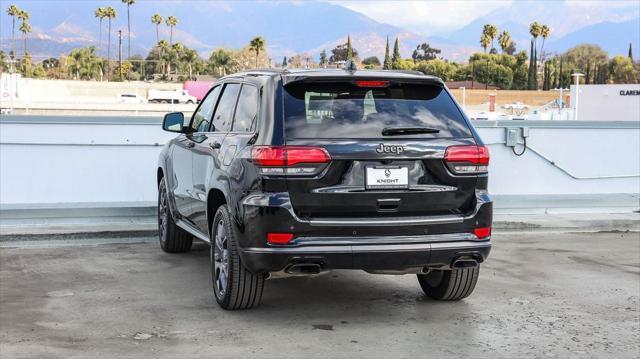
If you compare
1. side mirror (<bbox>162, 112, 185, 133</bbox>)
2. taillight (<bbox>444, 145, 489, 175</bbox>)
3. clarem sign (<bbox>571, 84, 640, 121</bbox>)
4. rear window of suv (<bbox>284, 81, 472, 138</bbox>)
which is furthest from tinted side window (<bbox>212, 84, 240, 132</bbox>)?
clarem sign (<bbox>571, 84, 640, 121</bbox>)

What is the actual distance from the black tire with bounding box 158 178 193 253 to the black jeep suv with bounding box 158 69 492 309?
262 centimetres

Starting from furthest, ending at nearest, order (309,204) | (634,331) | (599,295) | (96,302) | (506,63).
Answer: (506,63), (599,295), (96,302), (634,331), (309,204)

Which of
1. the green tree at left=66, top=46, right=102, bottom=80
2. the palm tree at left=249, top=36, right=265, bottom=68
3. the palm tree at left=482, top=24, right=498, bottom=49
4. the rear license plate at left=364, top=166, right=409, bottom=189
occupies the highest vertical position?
the palm tree at left=482, top=24, right=498, bottom=49

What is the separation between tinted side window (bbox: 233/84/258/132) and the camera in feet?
20.8

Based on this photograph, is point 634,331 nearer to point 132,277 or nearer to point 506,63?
point 132,277

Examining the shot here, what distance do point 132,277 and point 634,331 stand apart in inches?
172

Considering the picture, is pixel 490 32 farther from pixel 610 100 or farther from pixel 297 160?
pixel 297 160

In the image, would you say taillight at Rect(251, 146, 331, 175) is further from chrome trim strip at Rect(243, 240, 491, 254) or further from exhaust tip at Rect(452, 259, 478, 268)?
exhaust tip at Rect(452, 259, 478, 268)

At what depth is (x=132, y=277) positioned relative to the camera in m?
7.95

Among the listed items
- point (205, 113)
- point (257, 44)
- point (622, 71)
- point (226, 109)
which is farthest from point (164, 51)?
point (226, 109)

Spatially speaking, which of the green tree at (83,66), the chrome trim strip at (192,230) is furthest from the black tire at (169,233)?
the green tree at (83,66)

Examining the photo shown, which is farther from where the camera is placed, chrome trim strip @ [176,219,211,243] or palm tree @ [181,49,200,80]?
palm tree @ [181,49,200,80]

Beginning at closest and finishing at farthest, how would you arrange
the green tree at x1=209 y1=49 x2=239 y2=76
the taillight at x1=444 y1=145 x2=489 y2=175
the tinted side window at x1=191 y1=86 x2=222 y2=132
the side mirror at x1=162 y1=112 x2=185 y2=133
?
1. the taillight at x1=444 y1=145 x2=489 y2=175
2. the tinted side window at x1=191 y1=86 x2=222 y2=132
3. the side mirror at x1=162 y1=112 x2=185 y2=133
4. the green tree at x1=209 y1=49 x2=239 y2=76

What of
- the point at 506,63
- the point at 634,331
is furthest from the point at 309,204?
the point at 506,63
